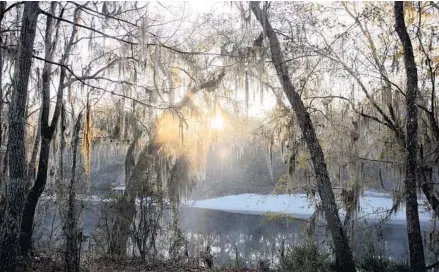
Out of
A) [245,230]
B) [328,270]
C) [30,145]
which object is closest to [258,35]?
[328,270]

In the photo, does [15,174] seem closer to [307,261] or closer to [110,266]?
[110,266]

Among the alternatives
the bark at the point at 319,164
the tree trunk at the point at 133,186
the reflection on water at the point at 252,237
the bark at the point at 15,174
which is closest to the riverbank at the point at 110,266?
the tree trunk at the point at 133,186

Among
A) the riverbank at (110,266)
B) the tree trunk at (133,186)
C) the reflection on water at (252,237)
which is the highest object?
the tree trunk at (133,186)

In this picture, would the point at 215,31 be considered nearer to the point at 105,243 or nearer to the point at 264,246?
the point at 105,243

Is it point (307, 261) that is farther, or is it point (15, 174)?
point (307, 261)

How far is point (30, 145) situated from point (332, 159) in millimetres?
7246

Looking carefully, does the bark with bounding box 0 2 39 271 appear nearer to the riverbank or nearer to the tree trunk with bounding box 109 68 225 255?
the riverbank

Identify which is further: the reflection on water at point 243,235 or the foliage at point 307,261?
the reflection on water at point 243,235

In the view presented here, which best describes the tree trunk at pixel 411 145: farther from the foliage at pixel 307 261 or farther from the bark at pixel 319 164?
the foliage at pixel 307 261

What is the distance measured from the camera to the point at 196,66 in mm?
8914

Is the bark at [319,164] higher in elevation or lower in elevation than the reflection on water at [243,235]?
higher

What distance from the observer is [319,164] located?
252 inches

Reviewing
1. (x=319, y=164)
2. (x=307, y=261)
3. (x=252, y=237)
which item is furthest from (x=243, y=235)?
(x=319, y=164)

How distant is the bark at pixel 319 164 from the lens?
20.3 feet
